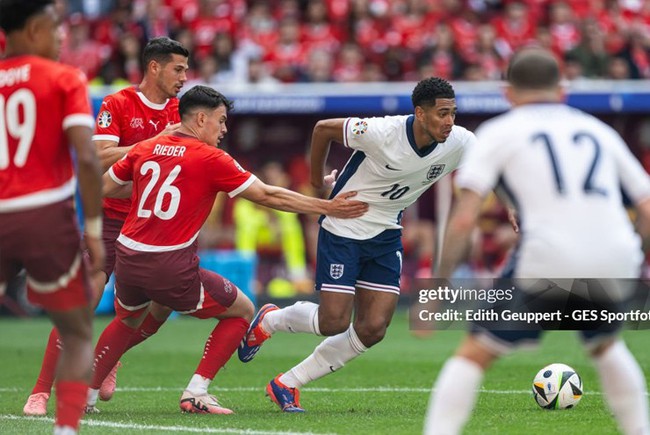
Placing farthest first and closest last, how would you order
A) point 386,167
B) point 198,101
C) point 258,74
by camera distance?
point 258,74 → point 386,167 → point 198,101

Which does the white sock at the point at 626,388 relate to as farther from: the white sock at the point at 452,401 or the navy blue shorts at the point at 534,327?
the white sock at the point at 452,401

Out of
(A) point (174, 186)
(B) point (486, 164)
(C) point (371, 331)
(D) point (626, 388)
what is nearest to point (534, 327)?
(D) point (626, 388)

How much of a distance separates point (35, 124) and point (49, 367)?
10.7 feet

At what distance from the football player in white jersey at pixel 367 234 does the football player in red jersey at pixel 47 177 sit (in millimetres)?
3010

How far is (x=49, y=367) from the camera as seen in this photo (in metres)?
8.83

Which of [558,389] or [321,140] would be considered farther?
[321,140]

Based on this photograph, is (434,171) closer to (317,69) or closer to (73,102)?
(73,102)

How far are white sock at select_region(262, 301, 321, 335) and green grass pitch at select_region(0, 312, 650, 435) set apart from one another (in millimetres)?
606

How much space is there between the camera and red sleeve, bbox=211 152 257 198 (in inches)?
319

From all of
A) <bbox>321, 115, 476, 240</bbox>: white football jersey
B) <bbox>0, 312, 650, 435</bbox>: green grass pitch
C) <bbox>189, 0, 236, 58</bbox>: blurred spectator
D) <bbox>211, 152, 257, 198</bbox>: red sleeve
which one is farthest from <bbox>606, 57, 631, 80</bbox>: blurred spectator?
<bbox>211, 152, 257, 198</bbox>: red sleeve

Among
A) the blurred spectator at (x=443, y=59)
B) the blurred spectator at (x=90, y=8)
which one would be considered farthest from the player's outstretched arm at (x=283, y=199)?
the blurred spectator at (x=90, y=8)

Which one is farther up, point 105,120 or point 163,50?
point 163,50

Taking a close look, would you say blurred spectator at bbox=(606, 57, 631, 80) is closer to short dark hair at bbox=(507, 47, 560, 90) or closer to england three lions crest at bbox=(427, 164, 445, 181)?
england three lions crest at bbox=(427, 164, 445, 181)

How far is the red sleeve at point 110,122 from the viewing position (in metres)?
9.14
